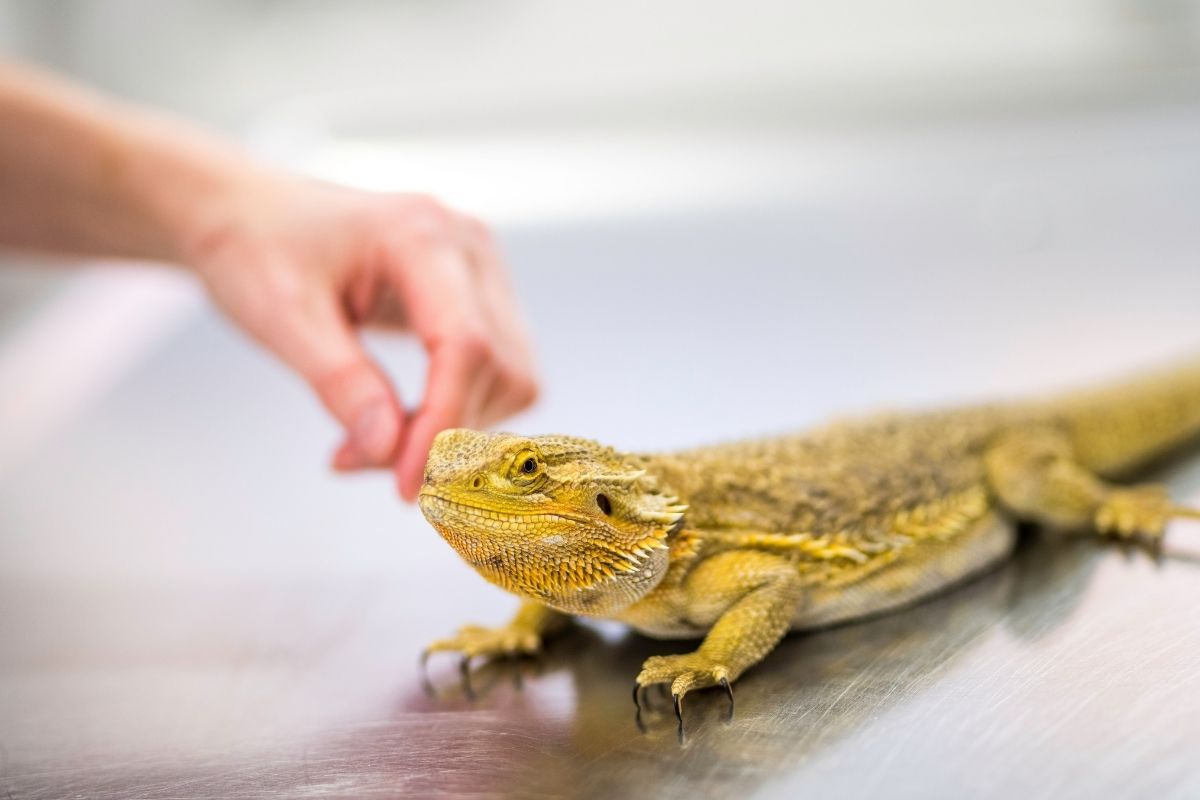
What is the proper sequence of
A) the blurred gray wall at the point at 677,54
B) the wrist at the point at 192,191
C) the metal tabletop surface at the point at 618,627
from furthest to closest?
1. the blurred gray wall at the point at 677,54
2. the wrist at the point at 192,191
3. the metal tabletop surface at the point at 618,627

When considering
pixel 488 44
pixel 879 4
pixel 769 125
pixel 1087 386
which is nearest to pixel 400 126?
pixel 488 44

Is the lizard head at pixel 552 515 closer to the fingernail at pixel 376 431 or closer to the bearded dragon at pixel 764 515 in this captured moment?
the bearded dragon at pixel 764 515

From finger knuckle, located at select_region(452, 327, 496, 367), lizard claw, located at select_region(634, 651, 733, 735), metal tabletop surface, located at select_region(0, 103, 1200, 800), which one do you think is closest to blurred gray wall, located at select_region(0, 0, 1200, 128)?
metal tabletop surface, located at select_region(0, 103, 1200, 800)

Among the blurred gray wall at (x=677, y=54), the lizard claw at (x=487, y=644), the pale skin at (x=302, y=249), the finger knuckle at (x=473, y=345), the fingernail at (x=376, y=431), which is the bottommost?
the lizard claw at (x=487, y=644)

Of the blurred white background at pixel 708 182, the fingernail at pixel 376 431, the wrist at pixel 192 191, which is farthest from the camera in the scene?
the blurred white background at pixel 708 182

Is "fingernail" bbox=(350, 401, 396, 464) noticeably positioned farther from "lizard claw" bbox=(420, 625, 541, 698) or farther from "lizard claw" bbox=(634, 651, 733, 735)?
"lizard claw" bbox=(634, 651, 733, 735)

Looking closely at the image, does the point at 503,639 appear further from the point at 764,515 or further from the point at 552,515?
the point at 764,515

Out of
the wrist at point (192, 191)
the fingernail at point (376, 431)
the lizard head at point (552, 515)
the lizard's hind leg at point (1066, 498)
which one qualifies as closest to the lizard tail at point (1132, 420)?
the lizard's hind leg at point (1066, 498)

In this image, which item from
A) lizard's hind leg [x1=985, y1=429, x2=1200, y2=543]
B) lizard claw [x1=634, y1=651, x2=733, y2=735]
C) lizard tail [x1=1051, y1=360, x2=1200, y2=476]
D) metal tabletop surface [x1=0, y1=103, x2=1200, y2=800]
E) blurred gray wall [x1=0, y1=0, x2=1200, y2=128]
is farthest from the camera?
blurred gray wall [x1=0, y1=0, x2=1200, y2=128]
